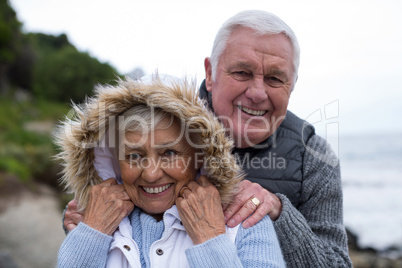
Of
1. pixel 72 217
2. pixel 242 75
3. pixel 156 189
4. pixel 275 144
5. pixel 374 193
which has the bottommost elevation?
pixel 72 217

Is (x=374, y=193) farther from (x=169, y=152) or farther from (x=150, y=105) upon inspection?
(x=150, y=105)

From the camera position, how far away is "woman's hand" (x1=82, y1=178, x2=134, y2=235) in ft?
7.41

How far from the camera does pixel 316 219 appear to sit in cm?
275

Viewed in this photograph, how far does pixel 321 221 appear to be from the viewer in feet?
8.94

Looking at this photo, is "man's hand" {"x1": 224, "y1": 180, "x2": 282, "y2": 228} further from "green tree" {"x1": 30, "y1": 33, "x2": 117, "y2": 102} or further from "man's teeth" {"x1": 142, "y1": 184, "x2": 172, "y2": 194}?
"green tree" {"x1": 30, "y1": 33, "x2": 117, "y2": 102}

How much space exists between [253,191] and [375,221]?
13.8 meters

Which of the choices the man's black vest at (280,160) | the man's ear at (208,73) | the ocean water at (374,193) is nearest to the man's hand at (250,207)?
the man's black vest at (280,160)

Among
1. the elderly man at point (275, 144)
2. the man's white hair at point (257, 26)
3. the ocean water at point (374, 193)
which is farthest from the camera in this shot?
the ocean water at point (374, 193)

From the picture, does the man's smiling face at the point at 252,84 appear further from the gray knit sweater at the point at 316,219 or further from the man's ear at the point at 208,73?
the gray knit sweater at the point at 316,219

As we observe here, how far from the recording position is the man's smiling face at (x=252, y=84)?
258 cm

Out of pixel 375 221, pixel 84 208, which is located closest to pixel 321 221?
pixel 84 208

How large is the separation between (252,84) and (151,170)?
0.96 meters

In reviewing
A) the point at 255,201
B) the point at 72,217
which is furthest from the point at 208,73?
the point at 72,217

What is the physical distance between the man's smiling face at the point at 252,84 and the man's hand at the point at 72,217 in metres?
1.22
